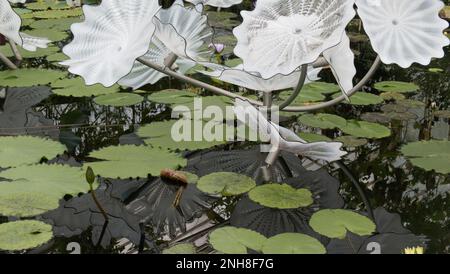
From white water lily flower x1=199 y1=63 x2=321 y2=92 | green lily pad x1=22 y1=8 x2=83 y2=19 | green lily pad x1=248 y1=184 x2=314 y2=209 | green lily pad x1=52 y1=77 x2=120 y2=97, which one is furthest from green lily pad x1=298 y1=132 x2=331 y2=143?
green lily pad x1=22 y1=8 x2=83 y2=19

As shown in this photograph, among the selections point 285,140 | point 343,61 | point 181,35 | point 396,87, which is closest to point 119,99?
point 181,35

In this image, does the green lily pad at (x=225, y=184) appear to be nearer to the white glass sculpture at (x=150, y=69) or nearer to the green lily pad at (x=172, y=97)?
the white glass sculpture at (x=150, y=69)

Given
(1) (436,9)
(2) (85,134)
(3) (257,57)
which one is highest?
(1) (436,9)

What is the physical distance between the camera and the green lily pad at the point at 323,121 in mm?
1598

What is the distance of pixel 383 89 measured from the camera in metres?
1.94

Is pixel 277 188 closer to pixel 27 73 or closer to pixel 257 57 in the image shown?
pixel 257 57

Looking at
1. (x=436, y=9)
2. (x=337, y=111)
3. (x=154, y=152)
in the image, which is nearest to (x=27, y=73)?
(x=154, y=152)

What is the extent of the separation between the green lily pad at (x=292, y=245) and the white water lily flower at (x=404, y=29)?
0.42m

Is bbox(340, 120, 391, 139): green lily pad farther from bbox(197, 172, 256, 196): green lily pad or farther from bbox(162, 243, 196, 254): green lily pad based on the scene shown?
bbox(162, 243, 196, 254): green lily pad

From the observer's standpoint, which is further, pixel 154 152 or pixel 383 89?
pixel 383 89

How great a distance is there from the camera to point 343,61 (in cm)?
130

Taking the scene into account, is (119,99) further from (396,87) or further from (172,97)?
(396,87)

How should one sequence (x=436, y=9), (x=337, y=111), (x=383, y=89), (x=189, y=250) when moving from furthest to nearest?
(x=383, y=89) → (x=337, y=111) → (x=436, y=9) → (x=189, y=250)

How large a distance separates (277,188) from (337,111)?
1.89 feet
